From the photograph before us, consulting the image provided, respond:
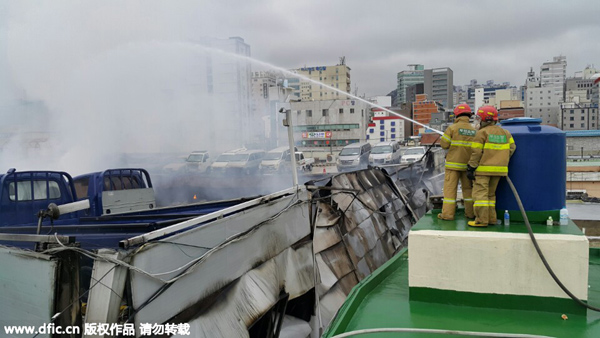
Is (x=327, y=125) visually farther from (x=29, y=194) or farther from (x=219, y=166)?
(x=29, y=194)

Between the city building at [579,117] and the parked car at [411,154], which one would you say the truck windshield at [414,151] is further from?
the city building at [579,117]

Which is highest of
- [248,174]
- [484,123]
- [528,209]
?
[484,123]

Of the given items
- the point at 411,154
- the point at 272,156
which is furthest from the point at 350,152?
the point at 272,156

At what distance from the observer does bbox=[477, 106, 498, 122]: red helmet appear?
4.69 meters

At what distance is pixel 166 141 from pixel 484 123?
19.1 m

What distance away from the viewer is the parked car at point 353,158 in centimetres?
2867

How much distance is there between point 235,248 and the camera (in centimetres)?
521

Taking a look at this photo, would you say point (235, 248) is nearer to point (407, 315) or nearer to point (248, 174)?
point (407, 315)

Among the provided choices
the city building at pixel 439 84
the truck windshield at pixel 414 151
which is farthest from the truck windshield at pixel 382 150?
the city building at pixel 439 84

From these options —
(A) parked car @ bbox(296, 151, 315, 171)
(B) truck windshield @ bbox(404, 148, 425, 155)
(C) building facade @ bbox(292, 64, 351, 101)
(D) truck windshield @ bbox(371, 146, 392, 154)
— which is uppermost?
(C) building facade @ bbox(292, 64, 351, 101)

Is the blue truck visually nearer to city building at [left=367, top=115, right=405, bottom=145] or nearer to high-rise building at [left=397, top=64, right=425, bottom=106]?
city building at [left=367, top=115, right=405, bottom=145]

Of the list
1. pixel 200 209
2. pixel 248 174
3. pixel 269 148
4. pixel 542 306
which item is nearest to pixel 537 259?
pixel 542 306

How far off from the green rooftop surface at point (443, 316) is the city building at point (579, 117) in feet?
286

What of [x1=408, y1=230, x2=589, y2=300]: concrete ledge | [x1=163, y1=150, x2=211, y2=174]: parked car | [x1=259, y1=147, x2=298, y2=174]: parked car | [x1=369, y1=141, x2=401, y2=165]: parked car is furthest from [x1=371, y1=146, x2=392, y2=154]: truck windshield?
[x1=408, y1=230, x2=589, y2=300]: concrete ledge
